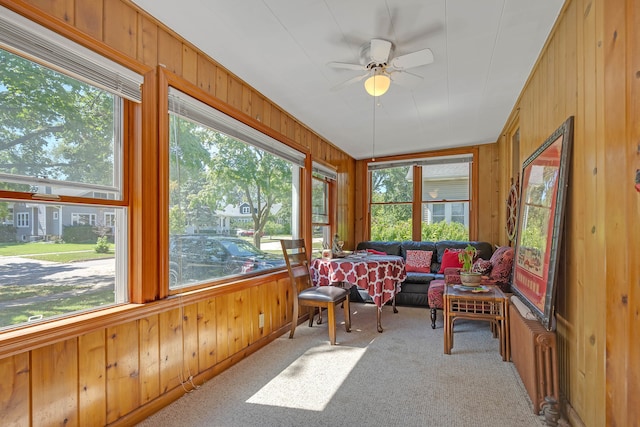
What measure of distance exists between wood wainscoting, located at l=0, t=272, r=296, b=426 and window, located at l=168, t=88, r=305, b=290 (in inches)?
10.1

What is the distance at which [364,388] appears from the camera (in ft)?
7.28

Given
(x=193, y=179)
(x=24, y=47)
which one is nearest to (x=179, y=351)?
(x=193, y=179)

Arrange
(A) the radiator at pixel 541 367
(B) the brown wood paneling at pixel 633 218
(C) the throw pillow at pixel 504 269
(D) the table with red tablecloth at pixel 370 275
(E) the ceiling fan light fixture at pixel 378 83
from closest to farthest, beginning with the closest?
(B) the brown wood paneling at pixel 633 218
(A) the radiator at pixel 541 367
(E) the ceiling fan light fixture at pixel 378 83
(C) the throw pillow at pixel 504 269
(D) the table with red tablecloth at pixel 370 275

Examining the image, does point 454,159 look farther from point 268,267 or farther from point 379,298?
point 268,267

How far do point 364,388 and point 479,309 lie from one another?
1308 millimetres

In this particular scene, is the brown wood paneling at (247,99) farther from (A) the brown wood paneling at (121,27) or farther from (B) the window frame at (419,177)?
(B) the window frame at (419,177)

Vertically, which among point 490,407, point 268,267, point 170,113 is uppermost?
point 170,113

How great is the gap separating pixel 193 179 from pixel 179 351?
1231 millimetres

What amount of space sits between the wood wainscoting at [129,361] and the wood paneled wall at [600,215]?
232 centimetres

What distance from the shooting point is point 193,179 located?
2414mm

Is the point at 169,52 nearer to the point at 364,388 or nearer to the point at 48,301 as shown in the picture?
the point at 48,301

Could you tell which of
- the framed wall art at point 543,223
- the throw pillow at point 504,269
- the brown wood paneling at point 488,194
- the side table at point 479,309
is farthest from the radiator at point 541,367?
the brown wood paneling at point 488,194

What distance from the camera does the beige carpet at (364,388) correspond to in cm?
187

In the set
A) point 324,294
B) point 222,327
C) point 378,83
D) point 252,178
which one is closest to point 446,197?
point 324,294
